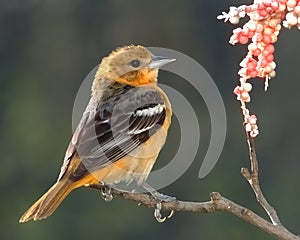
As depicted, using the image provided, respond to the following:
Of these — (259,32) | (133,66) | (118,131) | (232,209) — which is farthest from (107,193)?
(259,32)

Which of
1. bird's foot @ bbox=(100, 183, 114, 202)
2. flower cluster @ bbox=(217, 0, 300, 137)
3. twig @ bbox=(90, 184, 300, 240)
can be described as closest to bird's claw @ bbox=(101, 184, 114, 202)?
bird's foot @ bbox=(100, 183, 114, 202)

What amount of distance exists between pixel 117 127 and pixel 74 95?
770cm

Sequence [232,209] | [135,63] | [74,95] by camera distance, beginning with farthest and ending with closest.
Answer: [74,95] < [135,63] < [232,209]

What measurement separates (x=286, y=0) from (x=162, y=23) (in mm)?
10114

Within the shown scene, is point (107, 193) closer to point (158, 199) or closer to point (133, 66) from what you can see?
point (158, 199)

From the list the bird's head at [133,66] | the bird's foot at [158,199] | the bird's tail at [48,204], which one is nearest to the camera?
the bird's foot at [158,199]

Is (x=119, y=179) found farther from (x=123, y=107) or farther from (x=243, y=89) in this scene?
(x=243, y=89)

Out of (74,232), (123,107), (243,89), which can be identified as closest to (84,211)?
(74,232)

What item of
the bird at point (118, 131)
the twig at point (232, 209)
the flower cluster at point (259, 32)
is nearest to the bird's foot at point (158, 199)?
the bird at point (118, 131)

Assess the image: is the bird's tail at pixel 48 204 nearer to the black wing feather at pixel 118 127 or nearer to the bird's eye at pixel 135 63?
the black wing feather at pixel 118 127

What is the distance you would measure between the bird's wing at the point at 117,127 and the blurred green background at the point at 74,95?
18.8ft

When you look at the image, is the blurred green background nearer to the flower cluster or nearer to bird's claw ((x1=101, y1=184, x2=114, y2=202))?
bird's claw ((x1=101, y1=184, x2=114, y2=202))

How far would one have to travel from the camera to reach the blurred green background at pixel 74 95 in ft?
37.9

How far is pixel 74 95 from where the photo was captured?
12492mm
